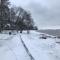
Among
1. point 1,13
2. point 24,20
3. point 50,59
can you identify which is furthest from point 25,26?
point 50,59

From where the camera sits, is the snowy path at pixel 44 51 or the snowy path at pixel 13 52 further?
the snowy path at pixel 44 51

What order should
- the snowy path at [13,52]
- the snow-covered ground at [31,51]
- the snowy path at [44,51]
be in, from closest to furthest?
1. the snowy path at [13,52]
2. the snow-covered ground at [31,51]
3. the snowy path at [44,51]

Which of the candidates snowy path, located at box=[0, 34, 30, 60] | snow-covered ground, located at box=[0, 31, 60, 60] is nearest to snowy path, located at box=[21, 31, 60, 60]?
snow-covered ground, located at box=[0, 31, 60, 60]

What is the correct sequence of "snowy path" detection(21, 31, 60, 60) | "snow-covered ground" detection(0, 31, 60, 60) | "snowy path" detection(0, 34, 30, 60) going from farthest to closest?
"snowy path" detection(21, 31, 60, 60)
"snow-covered ground" detection(0, 31, 60, 60)
"snowy path" detection(0, 34, 30, 60)

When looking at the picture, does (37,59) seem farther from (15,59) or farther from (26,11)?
(26,11)

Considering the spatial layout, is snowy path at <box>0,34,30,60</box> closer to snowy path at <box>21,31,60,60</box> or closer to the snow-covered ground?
the snow-covered ground

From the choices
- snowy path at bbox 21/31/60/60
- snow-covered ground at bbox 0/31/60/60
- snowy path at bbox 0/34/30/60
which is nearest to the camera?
snowy path at bbox 0/34/30/60

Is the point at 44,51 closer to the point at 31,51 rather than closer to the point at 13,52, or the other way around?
the point at 31,51

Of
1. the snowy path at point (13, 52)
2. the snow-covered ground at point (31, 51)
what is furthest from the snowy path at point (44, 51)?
the snowy path at point (13, 52)

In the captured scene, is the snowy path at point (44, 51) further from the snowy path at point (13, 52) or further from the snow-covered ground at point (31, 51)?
the snowy path at point (13, 52)

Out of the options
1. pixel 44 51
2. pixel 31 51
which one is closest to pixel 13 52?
pixel 31 51

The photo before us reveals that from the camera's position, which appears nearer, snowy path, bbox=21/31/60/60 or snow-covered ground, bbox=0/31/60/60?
snow-covered ground, bbox=0/31/60/60

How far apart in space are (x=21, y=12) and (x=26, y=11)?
3.25 metres

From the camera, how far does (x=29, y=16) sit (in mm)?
96750
